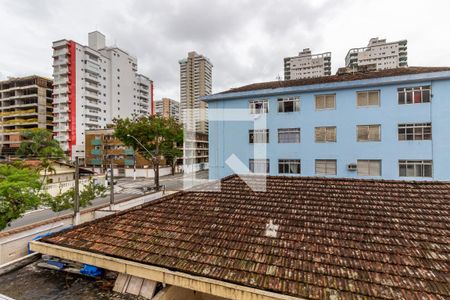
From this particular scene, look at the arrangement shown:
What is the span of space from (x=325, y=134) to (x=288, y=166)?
403 centimetres

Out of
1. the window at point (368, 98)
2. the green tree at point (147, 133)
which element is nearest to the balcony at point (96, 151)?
the green tree at point (147, 133)

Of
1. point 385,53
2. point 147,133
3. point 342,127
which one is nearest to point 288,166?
point 342,127

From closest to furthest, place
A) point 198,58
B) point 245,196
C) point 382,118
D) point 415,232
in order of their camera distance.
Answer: point 415,232
point 245,196
point 382,118
point 198,58

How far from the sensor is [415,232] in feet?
15.7

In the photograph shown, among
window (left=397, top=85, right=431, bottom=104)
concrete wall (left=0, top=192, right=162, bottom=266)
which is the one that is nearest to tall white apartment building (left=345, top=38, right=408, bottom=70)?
window (left=397, top=85, right=431, bottom=104)

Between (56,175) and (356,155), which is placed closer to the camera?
(356,155)

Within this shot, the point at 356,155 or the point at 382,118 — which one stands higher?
the point at 382,118

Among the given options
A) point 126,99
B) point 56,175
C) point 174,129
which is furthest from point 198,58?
point 56,175

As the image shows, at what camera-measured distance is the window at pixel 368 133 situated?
17484 millimetres

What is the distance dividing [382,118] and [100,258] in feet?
65.1

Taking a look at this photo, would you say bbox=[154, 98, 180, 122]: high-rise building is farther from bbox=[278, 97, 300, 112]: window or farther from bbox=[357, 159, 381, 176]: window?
bbox=[357, 159, 381, 176]: window

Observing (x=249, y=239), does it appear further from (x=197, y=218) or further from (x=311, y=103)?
(x=311, y=103)

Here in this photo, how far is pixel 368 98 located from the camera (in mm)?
17797

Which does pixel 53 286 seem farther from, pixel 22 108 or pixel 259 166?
pixel 22 108
